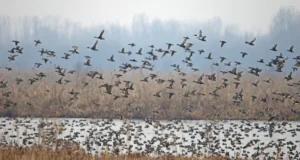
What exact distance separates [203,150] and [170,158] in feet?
9.38

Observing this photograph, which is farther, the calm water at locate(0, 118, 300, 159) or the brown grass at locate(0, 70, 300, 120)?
the brown grass at locate(0, 70, 300, 120)

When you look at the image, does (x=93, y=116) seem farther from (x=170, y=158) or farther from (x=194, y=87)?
(x=170, y=158)

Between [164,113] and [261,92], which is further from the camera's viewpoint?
[261,92]

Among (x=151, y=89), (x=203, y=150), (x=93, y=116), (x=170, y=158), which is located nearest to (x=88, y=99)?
(x=93, y=116)

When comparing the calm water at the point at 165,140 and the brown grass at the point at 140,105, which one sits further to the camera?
the brown grass at the point at 140,105

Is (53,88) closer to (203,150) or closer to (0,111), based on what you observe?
(0,111)

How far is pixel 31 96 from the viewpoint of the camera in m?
17.5

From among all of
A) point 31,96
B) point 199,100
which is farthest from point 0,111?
point 199,100

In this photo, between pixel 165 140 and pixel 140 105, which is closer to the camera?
pixel 165 140

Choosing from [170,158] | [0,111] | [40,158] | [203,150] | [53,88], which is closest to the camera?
[40,158]

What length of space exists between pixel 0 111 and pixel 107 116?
11.5ft

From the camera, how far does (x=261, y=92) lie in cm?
1831

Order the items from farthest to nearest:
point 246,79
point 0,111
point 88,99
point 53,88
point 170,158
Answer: point 246,79
point 53,88
point 88,99
point 0,111
point 170,158

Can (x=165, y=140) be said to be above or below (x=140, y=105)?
below
